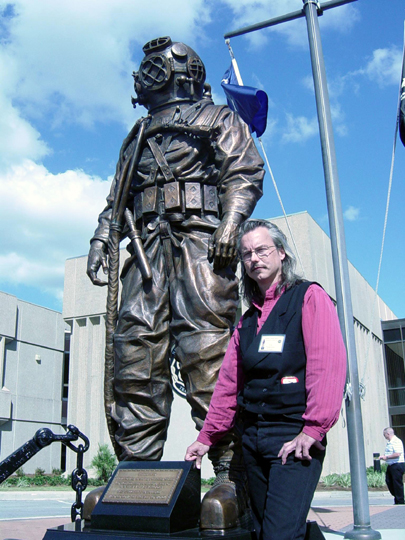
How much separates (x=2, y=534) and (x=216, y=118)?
387 cm

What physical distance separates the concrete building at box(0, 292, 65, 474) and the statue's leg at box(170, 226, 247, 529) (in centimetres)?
2670

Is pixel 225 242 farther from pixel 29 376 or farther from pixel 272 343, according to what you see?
pixel 29 376

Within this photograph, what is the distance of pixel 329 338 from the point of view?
2178 millimetres

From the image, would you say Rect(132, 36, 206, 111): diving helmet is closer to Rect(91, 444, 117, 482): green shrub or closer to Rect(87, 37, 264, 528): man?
Rect(87, 37, 264, 528): man

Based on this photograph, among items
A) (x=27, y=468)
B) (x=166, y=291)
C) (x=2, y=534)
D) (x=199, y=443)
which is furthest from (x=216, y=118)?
(x=27, y=468)

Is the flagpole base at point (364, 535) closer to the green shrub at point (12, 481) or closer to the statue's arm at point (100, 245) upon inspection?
the statue's arm at point (100, 245)

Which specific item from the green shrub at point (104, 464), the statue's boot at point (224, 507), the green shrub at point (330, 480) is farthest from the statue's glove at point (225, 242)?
the green shrub at point (104, 464)

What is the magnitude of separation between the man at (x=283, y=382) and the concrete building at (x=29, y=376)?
92.5 feet

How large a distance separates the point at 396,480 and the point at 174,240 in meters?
7.91

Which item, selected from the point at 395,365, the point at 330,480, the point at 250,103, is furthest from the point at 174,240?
the point at 395,365

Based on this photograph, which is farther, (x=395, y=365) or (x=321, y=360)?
(x=395, y=365)

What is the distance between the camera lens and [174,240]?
4156mm

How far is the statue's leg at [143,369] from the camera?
378cm

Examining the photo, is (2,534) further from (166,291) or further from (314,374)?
(314,374)
